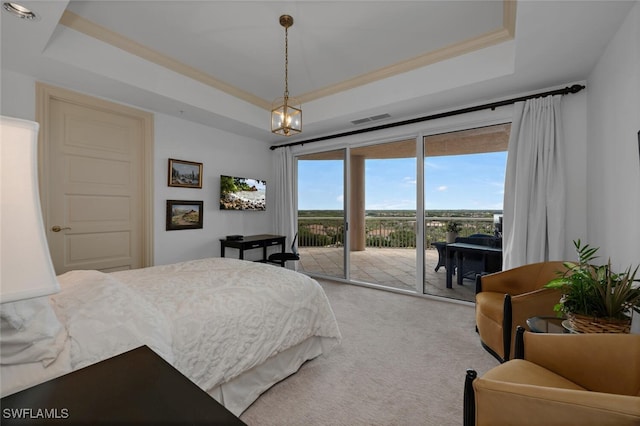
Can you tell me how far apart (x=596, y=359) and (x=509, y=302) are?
82 cm

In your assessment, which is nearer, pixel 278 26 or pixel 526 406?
pixel 526 406

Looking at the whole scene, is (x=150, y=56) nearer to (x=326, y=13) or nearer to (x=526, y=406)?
(x=326, y=13)

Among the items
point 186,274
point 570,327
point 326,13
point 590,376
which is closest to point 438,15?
point 326,13

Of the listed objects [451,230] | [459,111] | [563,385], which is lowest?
[563,385]

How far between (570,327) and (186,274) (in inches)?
101

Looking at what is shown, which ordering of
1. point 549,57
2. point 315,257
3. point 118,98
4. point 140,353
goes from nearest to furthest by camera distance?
point 140,353, point 549,57, point 118,98, point 315,257

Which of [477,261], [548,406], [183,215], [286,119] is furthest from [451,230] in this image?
[183,215]

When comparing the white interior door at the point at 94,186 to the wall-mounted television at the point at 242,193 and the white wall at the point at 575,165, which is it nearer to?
the wall-mounted television at the point at 242,193

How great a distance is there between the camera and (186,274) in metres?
2.29

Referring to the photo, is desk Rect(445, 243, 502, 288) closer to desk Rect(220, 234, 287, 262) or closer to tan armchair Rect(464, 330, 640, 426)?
tan armchair Rect(464, 330, 640, 426)

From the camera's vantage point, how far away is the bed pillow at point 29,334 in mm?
927

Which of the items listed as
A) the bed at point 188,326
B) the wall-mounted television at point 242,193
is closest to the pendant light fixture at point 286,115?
the bed at point 188,326

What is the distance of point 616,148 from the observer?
7.08ft

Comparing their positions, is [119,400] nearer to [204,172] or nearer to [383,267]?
[204,172]
